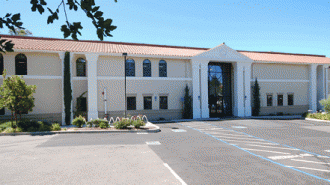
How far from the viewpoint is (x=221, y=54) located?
77.8ft

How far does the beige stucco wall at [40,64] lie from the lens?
17953mm

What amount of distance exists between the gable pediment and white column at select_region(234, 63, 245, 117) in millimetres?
972

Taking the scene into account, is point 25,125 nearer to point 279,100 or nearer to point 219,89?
point 219,89

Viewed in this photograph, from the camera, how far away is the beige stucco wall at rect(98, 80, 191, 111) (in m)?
20.2

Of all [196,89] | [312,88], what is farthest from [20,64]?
[312,88]

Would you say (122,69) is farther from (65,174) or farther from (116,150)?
(65,174)

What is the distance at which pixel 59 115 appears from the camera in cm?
1900

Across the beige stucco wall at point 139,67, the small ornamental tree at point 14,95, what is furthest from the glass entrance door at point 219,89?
the small ornamental tree at point 14,95

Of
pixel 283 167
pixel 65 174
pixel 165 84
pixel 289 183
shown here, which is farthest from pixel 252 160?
pixel 165 84

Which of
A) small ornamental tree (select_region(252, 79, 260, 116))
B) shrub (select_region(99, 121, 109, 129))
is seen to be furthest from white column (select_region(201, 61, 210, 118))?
shrub (select_region(99, 121, 109, 129))

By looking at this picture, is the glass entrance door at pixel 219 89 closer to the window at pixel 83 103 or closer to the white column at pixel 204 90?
the white column at pixel 204 90

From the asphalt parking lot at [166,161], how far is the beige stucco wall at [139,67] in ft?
32.4

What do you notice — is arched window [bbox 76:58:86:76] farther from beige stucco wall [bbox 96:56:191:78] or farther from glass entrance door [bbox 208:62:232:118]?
glass entrance door [bbox 208:62:232:118]

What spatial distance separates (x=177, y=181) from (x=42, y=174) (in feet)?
14.8
